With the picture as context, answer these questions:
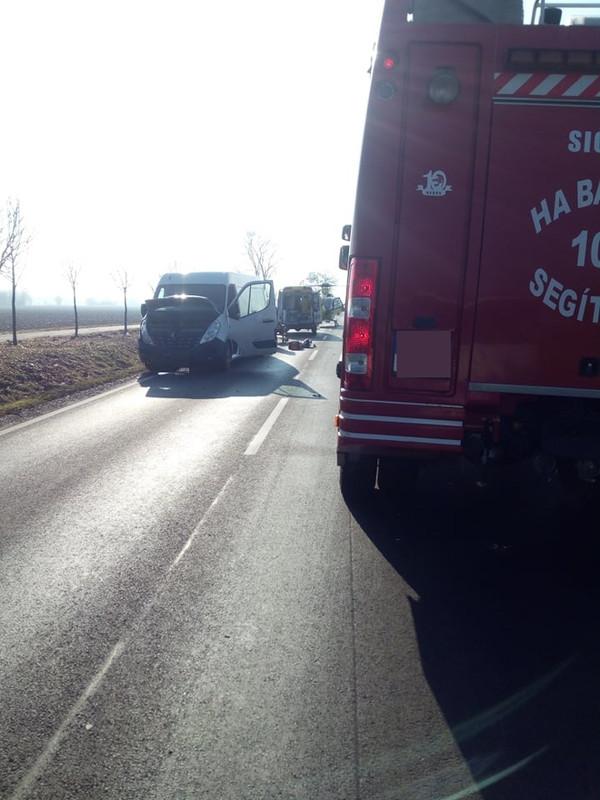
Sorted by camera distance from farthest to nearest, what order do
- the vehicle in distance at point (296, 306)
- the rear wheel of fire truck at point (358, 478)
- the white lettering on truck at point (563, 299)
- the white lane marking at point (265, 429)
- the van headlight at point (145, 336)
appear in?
the vehicle in distance at point (296, 306)
the van headlight at point (145, 336)
the white lane marking at point (265, 429)
the rear wheel of fire truck at point (358, 478)
the white lettering on truck at point (563, 299)

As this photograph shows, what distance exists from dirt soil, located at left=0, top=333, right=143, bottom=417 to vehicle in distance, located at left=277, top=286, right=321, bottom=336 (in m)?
14.5

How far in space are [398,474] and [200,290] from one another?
14.0m

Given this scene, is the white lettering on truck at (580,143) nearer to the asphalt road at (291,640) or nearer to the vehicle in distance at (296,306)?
the asphalt road at (291,640)

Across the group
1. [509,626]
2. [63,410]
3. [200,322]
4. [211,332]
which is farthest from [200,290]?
[509,626]

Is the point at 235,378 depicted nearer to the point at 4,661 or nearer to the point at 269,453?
the point at 269,453

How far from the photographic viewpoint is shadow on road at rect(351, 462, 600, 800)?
10.6 ft

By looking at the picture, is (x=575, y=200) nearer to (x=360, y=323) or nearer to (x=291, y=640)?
(x=360, y=323)

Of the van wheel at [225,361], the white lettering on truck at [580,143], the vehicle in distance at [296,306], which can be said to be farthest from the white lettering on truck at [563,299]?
the vehicle in distance at [296,306]

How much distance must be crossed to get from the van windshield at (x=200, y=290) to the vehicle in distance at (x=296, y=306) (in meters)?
18.2

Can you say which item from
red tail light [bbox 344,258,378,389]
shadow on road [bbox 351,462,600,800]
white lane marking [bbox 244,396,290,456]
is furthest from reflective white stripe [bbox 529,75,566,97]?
white lane marking [bbox 244,396,290,456]

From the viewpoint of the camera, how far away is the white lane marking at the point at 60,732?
9.83 ft

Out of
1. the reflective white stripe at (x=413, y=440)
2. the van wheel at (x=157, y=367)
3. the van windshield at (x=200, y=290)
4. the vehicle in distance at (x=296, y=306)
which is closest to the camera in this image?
the reflective white stripe at (x=413, y=440)

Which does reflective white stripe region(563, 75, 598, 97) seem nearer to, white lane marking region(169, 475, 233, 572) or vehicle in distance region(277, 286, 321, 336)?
white lane marking region(169, 475, 233, 572)

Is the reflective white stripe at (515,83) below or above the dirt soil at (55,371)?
above
